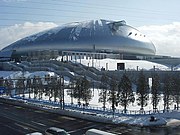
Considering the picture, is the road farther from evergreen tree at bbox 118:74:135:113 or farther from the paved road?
evergreen tree at bbox 118:74:135:113

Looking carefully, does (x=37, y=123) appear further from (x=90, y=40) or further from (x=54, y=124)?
(x=90, y=40)

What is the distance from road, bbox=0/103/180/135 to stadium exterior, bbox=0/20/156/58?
8190cm

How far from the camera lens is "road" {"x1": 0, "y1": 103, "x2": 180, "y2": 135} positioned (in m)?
26.1

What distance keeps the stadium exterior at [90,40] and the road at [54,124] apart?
81.9 m

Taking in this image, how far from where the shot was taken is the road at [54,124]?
26.1 meters

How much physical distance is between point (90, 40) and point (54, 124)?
94.1 metres

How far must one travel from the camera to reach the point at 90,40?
401 feet

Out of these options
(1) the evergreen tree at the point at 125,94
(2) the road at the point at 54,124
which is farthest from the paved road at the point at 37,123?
(1) the evergreen tree at the point at 125,94

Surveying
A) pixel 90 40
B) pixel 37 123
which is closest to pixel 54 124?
pixel 37 123

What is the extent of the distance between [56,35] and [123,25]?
1191 inches

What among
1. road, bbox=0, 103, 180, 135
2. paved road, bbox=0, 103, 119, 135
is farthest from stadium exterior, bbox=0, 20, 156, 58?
road, bbox=0, 103, 180, 135

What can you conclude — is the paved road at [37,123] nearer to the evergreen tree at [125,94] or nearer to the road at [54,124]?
the road at [54,124]

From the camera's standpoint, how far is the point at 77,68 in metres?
84.0

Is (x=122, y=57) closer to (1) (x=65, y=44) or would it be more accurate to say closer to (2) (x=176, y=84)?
(1) (x=65, y=44)
